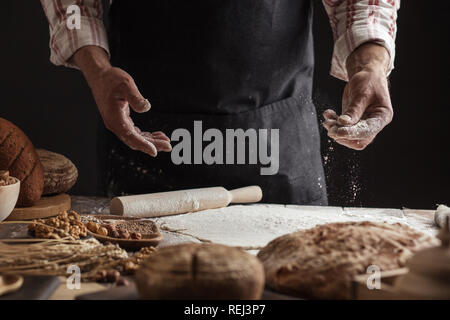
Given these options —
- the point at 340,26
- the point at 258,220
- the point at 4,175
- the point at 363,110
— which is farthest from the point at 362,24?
the point at 4,175

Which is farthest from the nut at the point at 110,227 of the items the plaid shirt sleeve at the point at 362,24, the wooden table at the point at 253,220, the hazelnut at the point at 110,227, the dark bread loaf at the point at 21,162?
the plaid shirt sleeve at the point at 362,24

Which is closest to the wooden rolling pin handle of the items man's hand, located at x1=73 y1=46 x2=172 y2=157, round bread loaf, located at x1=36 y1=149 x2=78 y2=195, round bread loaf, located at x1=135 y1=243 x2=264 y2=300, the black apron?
the black apron

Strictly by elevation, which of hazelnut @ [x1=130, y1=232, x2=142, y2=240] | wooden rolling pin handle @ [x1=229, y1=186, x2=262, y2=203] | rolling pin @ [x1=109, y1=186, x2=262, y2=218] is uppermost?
wooden rolling pin handle @ [x1=229, y1=186, x2=262, y2=203]

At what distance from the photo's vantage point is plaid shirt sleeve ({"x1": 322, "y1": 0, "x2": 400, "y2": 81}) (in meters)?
2.00

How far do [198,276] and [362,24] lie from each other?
1346mm

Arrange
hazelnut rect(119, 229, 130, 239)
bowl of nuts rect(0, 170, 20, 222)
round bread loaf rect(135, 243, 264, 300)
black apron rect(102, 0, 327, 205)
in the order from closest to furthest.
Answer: round bread loaf rect(135, 243, 264, 300) < hazelnut rect(119, 229, 130, 239) < bowl of nuts rect(0, 170, 20, 222) < black apron rect(102, 0, 327, 205)

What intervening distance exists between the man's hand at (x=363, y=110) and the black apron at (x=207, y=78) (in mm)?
339

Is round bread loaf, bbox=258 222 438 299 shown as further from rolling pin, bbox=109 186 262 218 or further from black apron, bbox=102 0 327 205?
black apron, bbox=102 0 327 205

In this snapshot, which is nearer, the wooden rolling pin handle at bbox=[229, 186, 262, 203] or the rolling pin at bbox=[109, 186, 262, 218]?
the rolling pin at bbox=[109, 186, 262, 218]

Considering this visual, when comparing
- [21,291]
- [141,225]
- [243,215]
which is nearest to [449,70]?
[243,215]

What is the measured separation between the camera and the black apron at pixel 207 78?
206 cm

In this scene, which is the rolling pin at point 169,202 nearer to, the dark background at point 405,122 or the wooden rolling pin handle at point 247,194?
the wooden rolling pin handle at point 247,194

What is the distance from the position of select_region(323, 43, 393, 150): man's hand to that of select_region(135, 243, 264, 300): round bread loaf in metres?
0.81

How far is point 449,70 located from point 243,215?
1818 mm
